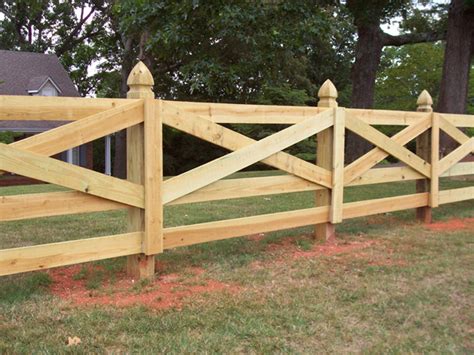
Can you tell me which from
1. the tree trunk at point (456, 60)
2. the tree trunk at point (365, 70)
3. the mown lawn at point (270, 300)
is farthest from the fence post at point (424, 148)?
the tree trunk at point (365, 70)

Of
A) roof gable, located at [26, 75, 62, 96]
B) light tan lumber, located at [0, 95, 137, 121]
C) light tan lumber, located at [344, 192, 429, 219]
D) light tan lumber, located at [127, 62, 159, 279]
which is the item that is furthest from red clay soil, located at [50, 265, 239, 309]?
roof gable, located at [26, 75, 62, 96]

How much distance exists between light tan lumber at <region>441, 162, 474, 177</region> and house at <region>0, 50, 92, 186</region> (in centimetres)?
1700

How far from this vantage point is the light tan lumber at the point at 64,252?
350 cm

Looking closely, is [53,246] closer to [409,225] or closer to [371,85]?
[409,225]

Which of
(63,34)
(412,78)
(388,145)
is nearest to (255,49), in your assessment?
(388,145)

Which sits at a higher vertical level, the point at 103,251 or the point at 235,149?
the point at 235,149

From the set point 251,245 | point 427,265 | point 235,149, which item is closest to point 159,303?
point 235,149

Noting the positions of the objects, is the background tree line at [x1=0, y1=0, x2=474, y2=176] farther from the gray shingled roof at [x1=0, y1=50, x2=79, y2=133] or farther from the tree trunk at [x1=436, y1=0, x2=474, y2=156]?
the gray shingled roof at [x1=0, y1=50, x2=79, y2=133]

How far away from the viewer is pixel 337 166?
217 inches

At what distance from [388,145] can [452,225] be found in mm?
1650

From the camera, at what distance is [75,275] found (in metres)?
4.39

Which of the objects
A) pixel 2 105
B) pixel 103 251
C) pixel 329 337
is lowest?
pixel 329 337

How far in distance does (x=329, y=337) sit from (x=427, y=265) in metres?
2.02

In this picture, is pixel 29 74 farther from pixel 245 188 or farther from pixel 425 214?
pixel 245 188
